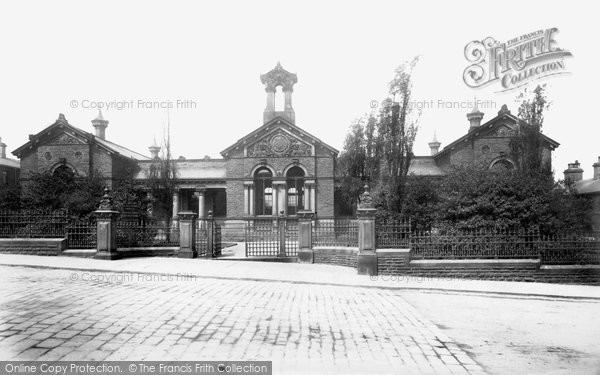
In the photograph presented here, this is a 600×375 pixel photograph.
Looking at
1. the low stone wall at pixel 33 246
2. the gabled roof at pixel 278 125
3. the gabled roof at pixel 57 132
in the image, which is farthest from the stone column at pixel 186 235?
the gabled roof at pixel 57 132

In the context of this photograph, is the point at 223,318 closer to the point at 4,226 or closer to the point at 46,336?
the point at 46,336

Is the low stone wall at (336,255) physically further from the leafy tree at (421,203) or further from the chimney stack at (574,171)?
the chimney stack at (574,171)

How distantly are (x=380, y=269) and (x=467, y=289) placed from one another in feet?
8.79

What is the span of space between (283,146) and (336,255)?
1351 cm

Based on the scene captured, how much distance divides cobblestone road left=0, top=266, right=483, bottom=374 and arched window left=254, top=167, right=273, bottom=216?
17.8 metres

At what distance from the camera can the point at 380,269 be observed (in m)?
11.8

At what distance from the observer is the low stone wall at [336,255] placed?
42.7ft

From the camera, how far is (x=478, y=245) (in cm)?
1210

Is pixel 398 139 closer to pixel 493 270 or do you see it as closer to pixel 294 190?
pixel 493 270

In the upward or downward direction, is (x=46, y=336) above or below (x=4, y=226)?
below

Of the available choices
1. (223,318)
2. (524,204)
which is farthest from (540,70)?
(223,318)

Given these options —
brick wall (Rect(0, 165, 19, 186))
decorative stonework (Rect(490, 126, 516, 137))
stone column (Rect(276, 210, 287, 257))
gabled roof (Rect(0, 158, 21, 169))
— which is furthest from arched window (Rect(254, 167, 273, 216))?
gabled roof (Rect(0, 158, 21, 169))

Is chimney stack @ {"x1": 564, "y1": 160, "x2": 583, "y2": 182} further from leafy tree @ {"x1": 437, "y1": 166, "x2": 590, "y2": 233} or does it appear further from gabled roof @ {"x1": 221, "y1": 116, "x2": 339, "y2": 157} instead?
leafy tree @ {"x1": 437, "y1": 166, "x2": 590, "y2": 233}

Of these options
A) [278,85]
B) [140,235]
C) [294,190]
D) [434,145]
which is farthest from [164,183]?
[434,145]
